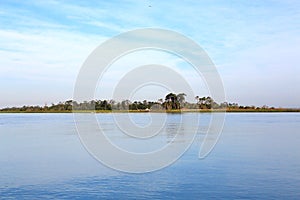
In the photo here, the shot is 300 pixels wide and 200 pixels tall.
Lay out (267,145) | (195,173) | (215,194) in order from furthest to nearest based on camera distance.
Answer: (267,145) → (195,173) → (215,194)

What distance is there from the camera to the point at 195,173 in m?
11.7

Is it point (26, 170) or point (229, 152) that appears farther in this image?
point (229, 152)

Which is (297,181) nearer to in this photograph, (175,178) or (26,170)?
(175,178)

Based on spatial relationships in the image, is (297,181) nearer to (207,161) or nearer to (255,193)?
(255,193)

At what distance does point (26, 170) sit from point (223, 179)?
6468 mm

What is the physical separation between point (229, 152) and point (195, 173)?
17.1ft

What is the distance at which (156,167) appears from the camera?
1283 cm

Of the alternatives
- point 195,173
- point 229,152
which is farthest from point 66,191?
point 229,152

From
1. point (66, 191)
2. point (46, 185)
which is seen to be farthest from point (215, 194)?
point (46, 185)

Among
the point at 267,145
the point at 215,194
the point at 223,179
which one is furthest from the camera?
the point at 267,145

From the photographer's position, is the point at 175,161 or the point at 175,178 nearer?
the point at 175,178

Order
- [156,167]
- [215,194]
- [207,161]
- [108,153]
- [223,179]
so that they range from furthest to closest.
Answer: [108,153]
[207,161]
[156,167]
[223,179]
[215,194]

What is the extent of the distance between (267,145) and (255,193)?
33.8 ft

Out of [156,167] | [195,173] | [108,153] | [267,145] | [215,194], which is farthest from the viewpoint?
[267,145]
